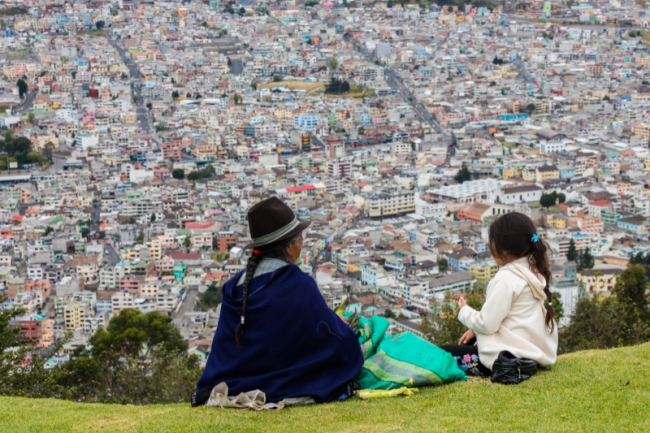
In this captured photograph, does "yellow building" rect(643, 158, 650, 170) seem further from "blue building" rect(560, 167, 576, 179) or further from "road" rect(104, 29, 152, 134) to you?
"road" rect(104, 29, 152, 134)

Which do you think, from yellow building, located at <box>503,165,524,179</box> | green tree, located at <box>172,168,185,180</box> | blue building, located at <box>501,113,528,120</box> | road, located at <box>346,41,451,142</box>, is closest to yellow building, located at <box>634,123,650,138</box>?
blue building, located at <box>501,113,528,120</box>

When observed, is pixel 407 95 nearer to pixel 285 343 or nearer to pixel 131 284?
pixel 131 284

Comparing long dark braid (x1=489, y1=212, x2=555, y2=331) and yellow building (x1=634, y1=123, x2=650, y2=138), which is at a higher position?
long dark braid (x1=489, y1=212, x2=555, y2=331)

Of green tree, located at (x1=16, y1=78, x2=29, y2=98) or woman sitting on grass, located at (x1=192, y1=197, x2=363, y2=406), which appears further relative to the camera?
green tree, located at (x1=16, y1=78, x2=29, y2=98)

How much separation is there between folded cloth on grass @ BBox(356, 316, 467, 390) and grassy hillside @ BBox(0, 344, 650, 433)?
38mm

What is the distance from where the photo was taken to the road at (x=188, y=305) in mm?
12816

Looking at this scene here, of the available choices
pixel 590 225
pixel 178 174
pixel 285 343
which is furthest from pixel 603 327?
pixel 178 174

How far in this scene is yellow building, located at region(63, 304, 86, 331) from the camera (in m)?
12.8

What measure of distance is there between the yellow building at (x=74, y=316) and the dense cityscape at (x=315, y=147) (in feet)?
0.11

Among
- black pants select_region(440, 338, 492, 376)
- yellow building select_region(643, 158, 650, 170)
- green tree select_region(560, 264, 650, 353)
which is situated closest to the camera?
black pants select_region(440, 338, 492, 376)

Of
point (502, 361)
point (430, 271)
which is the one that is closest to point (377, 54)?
point (430, 271)

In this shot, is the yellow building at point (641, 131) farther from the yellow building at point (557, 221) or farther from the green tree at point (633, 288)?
the green tree at point (633, 288)

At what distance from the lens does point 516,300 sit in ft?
Result: 7.11

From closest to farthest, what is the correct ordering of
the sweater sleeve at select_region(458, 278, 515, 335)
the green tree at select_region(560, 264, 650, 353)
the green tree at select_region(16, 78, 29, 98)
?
1. the sweater sleeve at select_region(458, 278, 515, 335)
2. the green tree at select_region(560, 264, 650, 353)
3. the green tree at select_region(16, 78, 29, 98)
